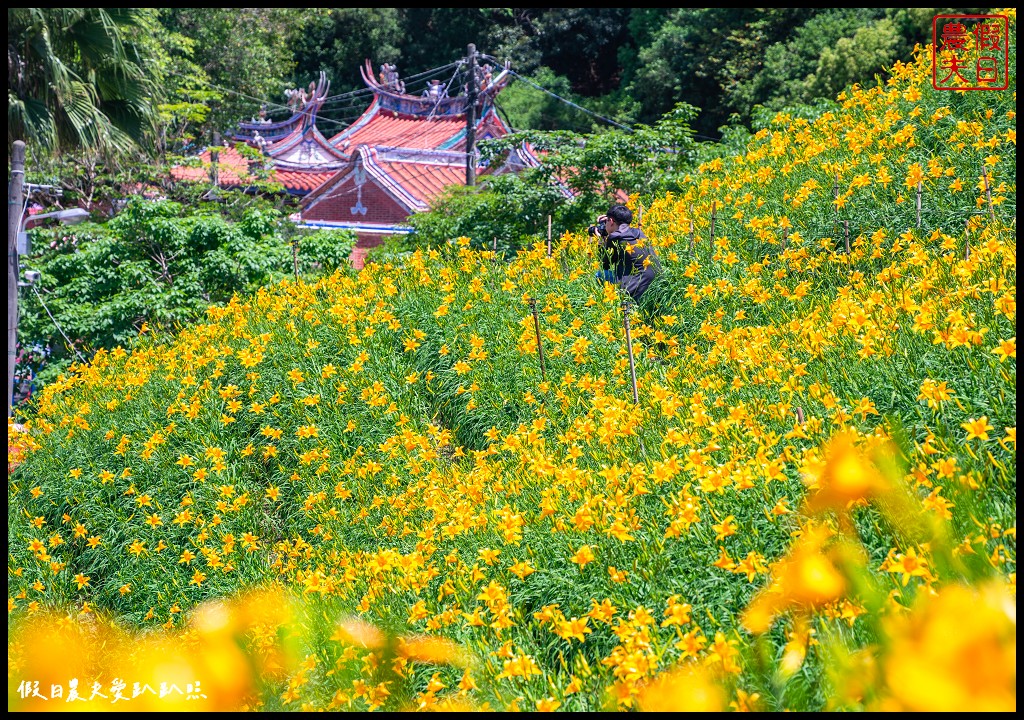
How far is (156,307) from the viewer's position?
9.10 metres

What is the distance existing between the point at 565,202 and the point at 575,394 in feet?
18.1

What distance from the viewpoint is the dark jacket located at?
Result: 480cm

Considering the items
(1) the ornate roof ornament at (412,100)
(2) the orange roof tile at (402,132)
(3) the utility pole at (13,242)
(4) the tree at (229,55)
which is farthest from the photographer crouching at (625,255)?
(1) the ornate roof ornament at (412,100)

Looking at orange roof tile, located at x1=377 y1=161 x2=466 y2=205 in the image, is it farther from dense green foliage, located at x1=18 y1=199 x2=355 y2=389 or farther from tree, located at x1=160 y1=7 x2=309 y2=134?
dense green foliage, located at x1=18 y1=199 x2=355 y2=389

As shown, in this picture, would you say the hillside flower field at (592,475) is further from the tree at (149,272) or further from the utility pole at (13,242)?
the tree at (149,272)

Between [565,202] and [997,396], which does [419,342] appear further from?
[565,202]

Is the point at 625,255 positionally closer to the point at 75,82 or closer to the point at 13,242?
the point at 13,242

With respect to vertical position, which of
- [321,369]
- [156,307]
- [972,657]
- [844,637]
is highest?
[972,657]

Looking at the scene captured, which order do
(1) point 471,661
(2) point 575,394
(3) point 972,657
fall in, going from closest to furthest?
(3) point 972,657
(1) point 471,661
(2) point 575,394

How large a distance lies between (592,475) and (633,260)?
2276 millimetres

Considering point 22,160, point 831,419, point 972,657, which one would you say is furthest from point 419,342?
point 22,160

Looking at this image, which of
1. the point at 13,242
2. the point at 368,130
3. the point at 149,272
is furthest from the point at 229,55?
the point at 13,242

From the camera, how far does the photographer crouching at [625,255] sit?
482 cm

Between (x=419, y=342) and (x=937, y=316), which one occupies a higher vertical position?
(x=937, y=316)
